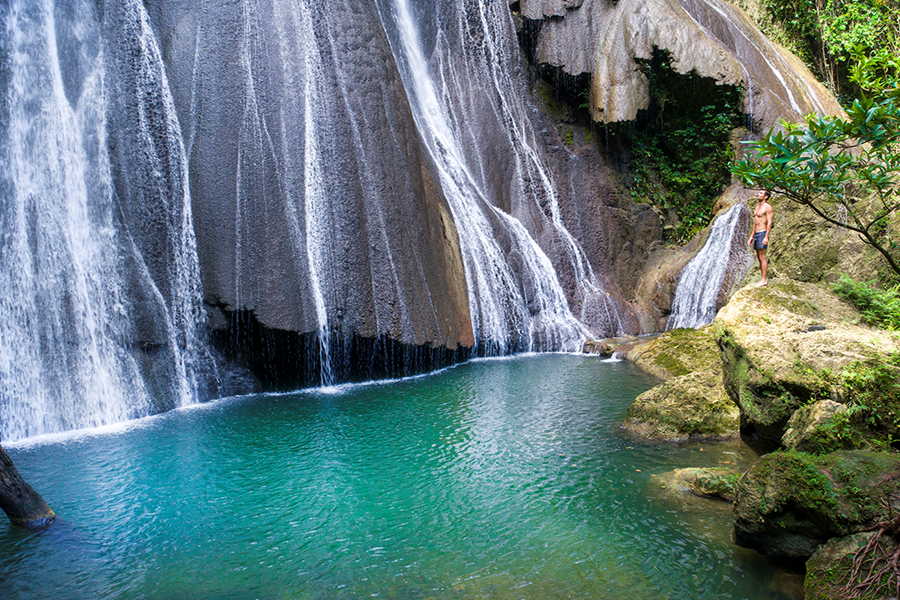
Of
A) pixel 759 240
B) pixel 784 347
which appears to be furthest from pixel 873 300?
pixel 759 240

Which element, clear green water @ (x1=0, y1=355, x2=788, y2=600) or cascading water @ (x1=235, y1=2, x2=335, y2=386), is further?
cascading water @ (x1=235, y1=2, x2=335, y2=386)

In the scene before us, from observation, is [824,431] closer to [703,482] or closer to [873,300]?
[703,482]

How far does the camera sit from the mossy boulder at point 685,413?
6.16 metres

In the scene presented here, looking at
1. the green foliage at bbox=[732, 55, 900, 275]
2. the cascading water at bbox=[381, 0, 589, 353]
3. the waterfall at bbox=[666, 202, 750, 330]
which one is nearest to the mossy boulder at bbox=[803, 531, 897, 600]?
the green foliage at bbox=[732, 55, 900, 275]

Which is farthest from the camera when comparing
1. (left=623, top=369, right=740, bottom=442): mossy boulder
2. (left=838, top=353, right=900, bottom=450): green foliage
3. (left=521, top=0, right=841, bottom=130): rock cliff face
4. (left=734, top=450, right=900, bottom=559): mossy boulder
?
(left=521, top=0, right=841, bottom=130): rock cliff face

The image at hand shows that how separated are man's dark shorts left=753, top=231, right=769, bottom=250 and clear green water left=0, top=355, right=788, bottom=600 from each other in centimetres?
305

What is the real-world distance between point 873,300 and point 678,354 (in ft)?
13.7

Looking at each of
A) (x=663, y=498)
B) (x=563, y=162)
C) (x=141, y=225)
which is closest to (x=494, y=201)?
(x=563, y=162)

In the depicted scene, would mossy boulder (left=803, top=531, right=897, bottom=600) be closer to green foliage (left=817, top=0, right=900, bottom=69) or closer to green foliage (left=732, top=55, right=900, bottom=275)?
green foliage (left=732, top=55, right=900, bottom=275)

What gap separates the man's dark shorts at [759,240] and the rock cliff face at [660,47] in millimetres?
9475

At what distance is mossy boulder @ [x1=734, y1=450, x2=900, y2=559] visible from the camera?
10.4 feet

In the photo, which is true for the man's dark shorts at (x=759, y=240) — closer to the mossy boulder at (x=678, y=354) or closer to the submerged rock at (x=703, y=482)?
the mossy boulder at (x=678, y=354)

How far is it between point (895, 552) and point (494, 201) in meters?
13.6

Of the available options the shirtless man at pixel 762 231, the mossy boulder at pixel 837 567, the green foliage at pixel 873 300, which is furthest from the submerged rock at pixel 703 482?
the shirtless man at pixel 762 231
